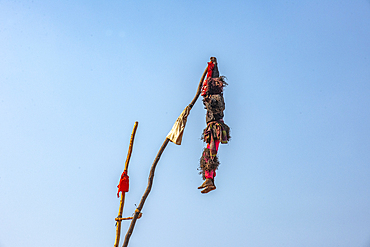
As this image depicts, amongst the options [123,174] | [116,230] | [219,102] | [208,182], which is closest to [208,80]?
[219,102]

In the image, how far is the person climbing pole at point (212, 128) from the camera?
908 cm

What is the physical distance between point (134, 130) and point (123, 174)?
958 mm

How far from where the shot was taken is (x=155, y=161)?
10031 millimetres

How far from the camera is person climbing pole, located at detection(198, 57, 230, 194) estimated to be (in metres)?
9.08

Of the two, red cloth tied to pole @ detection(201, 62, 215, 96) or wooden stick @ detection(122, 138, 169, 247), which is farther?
wooden stick @ detection(122, 138, 169, 247)

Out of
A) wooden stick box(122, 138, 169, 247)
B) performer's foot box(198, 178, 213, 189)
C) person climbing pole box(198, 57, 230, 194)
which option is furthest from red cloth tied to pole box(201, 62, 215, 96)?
performer's foot box(198, 178, 213, 189)

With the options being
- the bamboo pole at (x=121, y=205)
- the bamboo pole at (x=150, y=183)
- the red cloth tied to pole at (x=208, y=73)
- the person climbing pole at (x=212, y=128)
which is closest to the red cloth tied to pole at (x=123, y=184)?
the bamboo pole at (x=121, y=205)

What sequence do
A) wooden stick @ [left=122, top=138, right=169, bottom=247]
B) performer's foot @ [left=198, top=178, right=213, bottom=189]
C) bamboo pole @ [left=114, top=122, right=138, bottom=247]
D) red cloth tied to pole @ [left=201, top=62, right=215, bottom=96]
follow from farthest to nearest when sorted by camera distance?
bamboo pole @ [left=114, top=122, right=138, bottom=247]
wooden stick @ [left=122, top=138, right=169, bottom=247]
red cloth tied to pole @ [left=201, top=62, right=215, bottom=96]
performer's foot @ [left=198, top=178, right=213, bottom=189]

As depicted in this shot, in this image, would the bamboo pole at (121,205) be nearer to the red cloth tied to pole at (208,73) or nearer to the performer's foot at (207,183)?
the red cloth tied to pole at (208,73)

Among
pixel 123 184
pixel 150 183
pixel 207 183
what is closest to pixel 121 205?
pixel 123 184

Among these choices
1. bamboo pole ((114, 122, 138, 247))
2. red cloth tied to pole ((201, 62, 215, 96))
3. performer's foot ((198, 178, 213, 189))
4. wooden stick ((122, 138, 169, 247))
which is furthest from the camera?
bamboo pole ((114, 122, 138, 247))

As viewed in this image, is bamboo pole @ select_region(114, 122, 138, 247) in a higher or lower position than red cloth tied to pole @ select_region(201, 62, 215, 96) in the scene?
lower

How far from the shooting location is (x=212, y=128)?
9273 mm

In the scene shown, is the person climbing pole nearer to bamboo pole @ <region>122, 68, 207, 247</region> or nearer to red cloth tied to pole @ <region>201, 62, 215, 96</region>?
red cloth tied to pole @ <region>201, 62, 215, 96</region>
